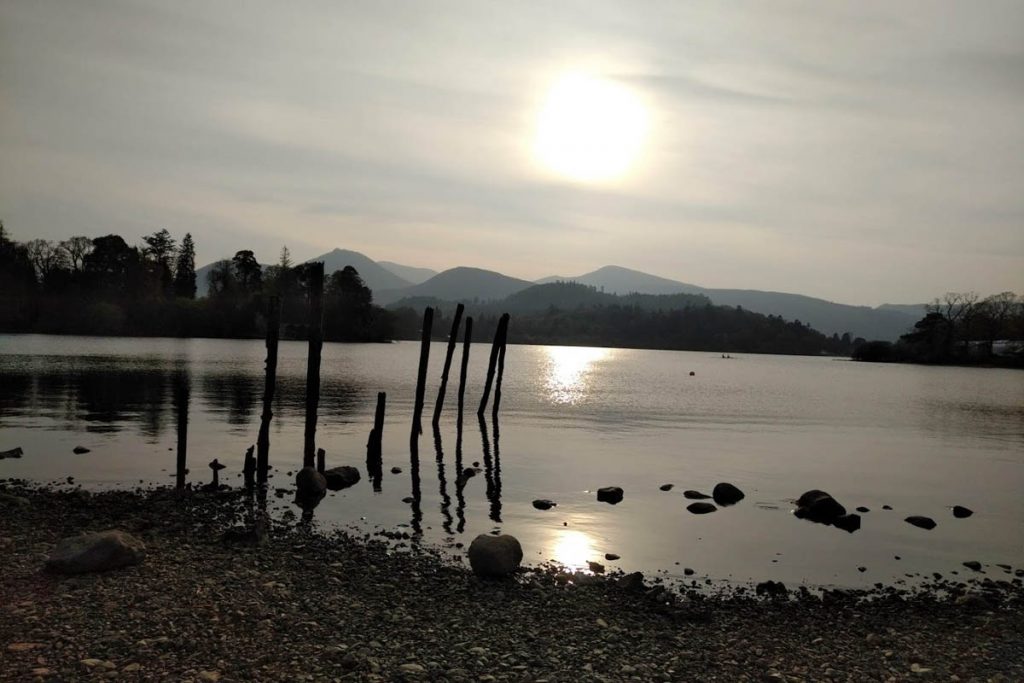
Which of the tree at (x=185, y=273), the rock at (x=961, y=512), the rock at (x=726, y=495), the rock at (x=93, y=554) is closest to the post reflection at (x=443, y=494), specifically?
the rock at (x=93, y=554)

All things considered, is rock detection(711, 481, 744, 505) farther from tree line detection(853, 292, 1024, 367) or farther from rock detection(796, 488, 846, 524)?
tree line detection(853, 292, 1024, 367)

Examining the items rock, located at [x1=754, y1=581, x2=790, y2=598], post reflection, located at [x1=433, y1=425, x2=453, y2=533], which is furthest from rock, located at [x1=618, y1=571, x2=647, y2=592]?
post reflection, located at [x1=433, y1=425, x2=453, y2=533]

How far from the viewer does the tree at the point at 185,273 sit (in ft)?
538

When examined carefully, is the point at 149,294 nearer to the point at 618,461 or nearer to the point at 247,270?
the point at 247,270

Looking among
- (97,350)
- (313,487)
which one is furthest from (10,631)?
(97,350)

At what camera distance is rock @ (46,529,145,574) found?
11.9m

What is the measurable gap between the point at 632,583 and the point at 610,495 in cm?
941

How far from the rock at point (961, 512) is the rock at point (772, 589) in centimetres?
1178

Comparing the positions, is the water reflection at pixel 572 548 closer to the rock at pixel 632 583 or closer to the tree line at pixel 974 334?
the rock at pixel 632 583

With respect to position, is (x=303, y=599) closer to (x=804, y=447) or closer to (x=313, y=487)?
(x=313, y=487)

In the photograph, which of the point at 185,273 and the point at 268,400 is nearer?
the point at 268,400

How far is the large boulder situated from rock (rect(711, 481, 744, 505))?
3.12 meters

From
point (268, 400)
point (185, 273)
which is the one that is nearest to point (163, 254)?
point (185, 273)

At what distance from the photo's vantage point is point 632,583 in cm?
1350
